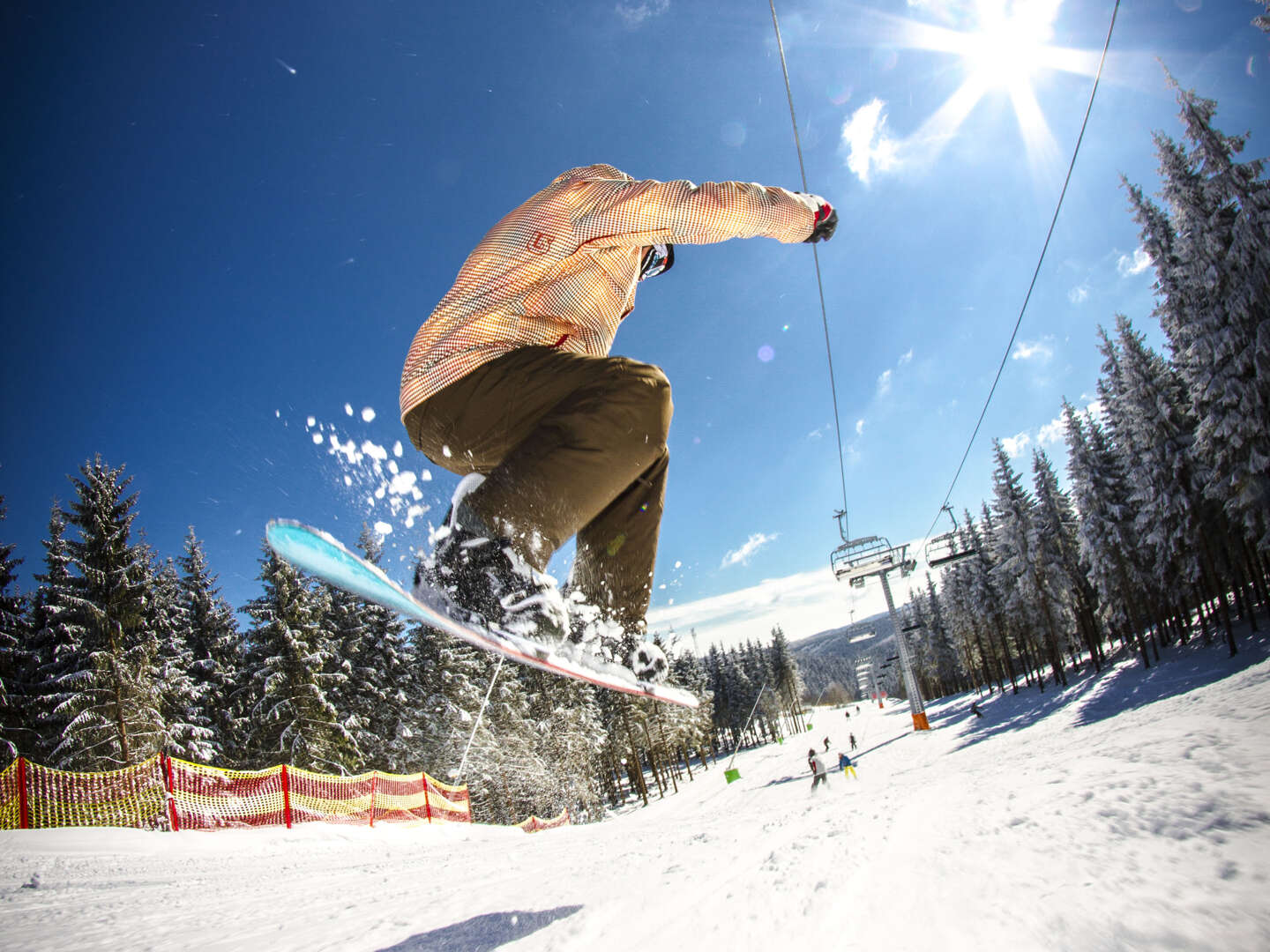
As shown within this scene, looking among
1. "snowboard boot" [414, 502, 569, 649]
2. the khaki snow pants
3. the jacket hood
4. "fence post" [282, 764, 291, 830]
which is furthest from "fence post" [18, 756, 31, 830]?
the jacket hood

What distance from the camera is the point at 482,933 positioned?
2.25 metres

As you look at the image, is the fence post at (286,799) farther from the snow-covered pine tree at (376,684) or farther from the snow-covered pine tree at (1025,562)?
the snow-covered pine tree at (1025,562)

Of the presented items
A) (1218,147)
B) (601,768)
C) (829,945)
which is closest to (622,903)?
(829,945)

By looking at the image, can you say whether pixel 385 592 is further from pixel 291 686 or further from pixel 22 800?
pixel 291 686

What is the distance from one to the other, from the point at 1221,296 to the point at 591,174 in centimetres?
2025

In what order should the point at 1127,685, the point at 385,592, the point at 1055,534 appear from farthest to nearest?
the point at 1055,534, the point at 1127,685, the point at 385,592

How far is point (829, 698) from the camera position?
15712 cm

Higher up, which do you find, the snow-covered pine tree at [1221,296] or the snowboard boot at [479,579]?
the snow-covered pine tree at [1221,296]

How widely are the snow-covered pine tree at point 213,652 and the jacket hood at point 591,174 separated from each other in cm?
2681

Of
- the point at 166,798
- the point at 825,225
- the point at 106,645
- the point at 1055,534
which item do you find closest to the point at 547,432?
the point at 825,225

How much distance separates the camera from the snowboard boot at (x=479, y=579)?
2025 millimetres

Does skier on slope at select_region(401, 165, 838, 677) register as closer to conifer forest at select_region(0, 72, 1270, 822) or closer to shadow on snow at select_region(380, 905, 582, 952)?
shadow on snow at select_region(380, 905, 582, 952)

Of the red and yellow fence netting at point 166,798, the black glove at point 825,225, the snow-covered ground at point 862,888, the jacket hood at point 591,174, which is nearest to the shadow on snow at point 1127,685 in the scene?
the snow-covered ground at point 862,888

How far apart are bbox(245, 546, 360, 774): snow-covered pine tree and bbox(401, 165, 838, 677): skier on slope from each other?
20.1 metres
